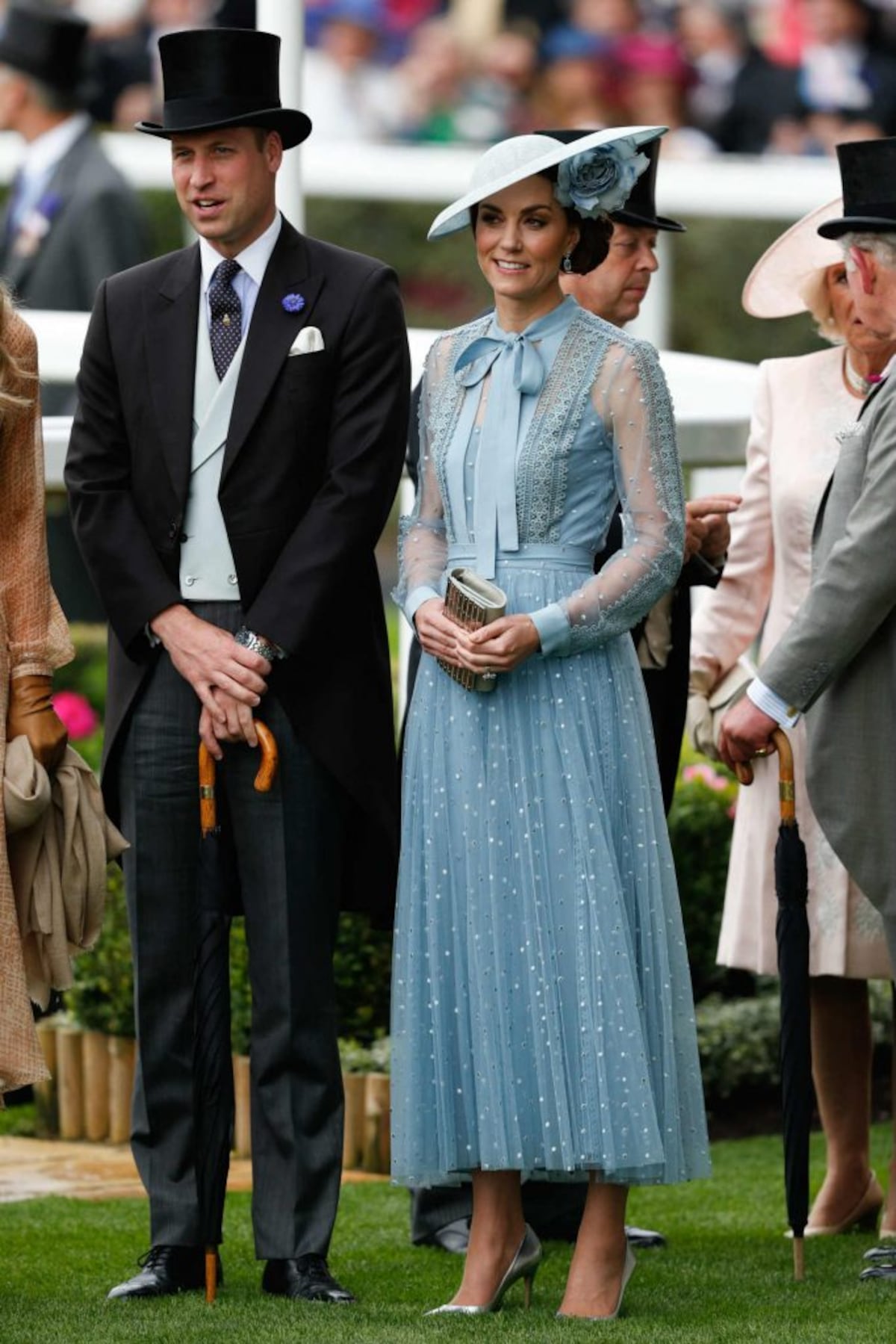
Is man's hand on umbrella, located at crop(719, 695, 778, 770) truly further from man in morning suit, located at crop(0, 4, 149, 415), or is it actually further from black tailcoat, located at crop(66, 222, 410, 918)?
man in morning suit, located at crop(0, 4, 149, 415)

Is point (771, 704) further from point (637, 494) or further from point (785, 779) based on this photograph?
point (637, 494)

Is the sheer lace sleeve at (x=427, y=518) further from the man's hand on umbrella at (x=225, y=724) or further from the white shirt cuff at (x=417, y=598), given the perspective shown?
the man's hand on umbrella at (x=225, y=724)

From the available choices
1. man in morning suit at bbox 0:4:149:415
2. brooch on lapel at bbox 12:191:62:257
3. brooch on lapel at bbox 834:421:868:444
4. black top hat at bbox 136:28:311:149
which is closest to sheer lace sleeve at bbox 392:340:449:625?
black top hat at bbox 136:28:311:149

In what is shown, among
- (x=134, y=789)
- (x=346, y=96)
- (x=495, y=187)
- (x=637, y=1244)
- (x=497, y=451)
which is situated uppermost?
(x=346, y=96)

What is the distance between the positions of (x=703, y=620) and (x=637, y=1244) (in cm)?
141

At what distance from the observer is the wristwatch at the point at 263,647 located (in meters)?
5.10

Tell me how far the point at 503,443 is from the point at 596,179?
0.52 meters

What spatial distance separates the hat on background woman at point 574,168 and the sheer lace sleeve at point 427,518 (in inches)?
11.9

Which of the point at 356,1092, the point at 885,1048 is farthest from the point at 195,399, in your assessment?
the point at 885,1048

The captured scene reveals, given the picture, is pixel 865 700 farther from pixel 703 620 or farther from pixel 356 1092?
pixel 356 1092

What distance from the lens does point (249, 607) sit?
518cm

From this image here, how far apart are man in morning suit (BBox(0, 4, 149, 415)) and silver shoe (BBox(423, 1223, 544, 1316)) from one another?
23.0 ft

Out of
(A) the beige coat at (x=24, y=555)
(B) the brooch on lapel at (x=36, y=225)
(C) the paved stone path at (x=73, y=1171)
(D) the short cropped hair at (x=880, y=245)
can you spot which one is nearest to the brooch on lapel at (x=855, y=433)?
(D) the short cropped hair at (x=880, y=245)

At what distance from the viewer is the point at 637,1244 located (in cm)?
597
